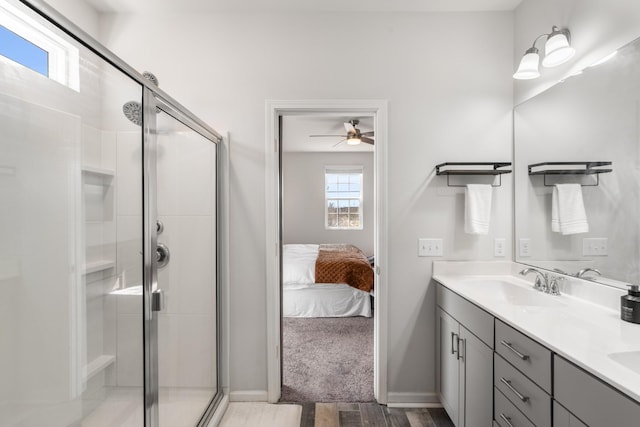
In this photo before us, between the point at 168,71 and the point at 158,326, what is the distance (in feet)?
5.57

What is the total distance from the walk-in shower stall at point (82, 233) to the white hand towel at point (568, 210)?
2.06m

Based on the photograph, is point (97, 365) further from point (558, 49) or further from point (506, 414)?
point (558, 49)

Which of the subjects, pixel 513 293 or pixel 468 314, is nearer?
pixel 468 314

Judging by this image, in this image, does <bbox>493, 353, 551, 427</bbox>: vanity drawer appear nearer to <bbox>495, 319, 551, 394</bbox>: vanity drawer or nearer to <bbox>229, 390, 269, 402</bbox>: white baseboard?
<bbox>495, 319, 551, 394</bbox>: vanity drawer

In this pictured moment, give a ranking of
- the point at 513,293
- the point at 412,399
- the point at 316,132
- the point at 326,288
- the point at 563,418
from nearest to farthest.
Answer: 1. the point at 563,418
2. the point at 513,293
3. the point at 412,399
4. the point at 326,288
5. the point at 316,132

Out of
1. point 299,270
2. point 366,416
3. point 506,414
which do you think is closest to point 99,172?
point 506,414

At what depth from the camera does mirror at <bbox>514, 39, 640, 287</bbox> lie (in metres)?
1.39

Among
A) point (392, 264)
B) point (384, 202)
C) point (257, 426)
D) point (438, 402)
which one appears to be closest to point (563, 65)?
point (384, 202)

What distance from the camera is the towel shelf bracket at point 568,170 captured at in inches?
60.6

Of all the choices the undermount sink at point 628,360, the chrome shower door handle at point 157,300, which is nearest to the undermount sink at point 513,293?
the undermount sink at point 628,360

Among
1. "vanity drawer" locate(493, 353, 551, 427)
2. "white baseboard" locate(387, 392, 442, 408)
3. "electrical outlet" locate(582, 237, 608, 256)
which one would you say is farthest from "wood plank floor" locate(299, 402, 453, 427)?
"electrical outlet" locate(582, 237, 608, 256)

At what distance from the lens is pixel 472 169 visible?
2.18 meters

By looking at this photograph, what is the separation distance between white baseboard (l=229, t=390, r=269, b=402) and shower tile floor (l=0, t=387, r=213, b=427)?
1.77 feet

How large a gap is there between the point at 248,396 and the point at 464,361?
144 centimetres
